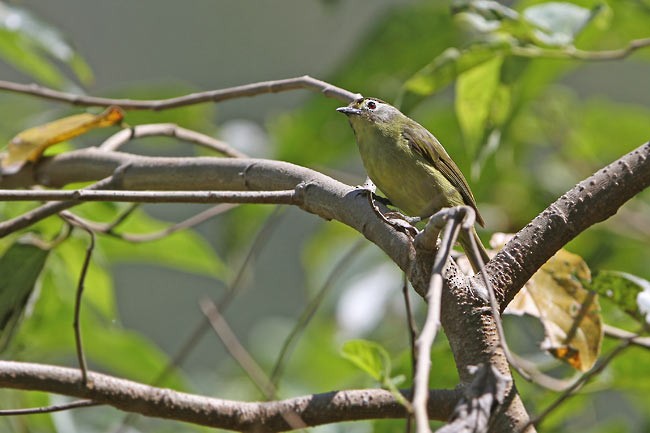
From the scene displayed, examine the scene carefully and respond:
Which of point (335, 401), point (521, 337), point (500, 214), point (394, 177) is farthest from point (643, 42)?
point (521, 337)

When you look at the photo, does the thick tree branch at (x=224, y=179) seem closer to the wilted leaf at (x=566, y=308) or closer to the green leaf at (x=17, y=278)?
the green leaf at (x=17, y=278)

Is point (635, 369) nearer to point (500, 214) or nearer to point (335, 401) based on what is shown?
point (335, 401)

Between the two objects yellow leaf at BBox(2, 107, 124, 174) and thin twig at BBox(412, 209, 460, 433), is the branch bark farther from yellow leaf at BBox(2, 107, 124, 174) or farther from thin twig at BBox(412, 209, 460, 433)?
yellow leaf at BBox(2, 107, 124, 174)

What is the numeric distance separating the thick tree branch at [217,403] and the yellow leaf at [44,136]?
0.56 meters

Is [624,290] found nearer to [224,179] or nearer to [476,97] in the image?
[476,97]

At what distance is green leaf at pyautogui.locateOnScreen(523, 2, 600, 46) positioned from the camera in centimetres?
199

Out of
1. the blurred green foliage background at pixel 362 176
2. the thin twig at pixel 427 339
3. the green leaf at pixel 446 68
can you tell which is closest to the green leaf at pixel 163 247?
the blurred green foliage background at pixel 362 176

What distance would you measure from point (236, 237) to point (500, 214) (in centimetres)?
123

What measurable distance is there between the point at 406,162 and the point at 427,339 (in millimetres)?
1360

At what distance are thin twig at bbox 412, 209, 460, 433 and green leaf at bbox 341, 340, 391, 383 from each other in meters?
0.36

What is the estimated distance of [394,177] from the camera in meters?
2.17

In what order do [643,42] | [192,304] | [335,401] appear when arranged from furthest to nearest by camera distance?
[192,304] < [643,42] < [335,401]

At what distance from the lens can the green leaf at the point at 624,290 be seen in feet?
5.80

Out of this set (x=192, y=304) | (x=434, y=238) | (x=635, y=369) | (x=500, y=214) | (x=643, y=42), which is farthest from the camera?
(x=192, y=304)
